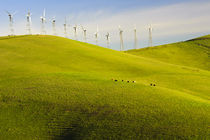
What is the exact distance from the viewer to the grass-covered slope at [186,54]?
340ft

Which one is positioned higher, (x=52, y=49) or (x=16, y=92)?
(x=52, y=49)

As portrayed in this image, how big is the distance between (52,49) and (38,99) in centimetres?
4280

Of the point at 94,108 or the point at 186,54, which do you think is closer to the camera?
the point at 94,108

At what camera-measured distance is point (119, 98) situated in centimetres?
2841

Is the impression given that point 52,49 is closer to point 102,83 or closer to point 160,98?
point 102,83

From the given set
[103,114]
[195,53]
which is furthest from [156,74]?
[195,53]

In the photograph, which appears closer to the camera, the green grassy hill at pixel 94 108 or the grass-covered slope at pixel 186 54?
the green grassy hill at pixel 94 108

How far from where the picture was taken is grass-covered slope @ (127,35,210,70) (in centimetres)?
10375

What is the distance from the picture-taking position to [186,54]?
402 ft

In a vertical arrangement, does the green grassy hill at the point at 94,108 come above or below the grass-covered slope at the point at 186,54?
below

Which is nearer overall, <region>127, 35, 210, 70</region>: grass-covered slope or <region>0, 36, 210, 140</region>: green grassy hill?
<region>0, 36, 210, 140</region>: green grassy hill

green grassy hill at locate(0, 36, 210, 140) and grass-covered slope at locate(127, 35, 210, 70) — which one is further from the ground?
grass-covered slope at locate(127, 35, 210, 70)

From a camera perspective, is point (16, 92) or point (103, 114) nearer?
point (103, 114)

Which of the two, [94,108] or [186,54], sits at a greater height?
[186,54]
